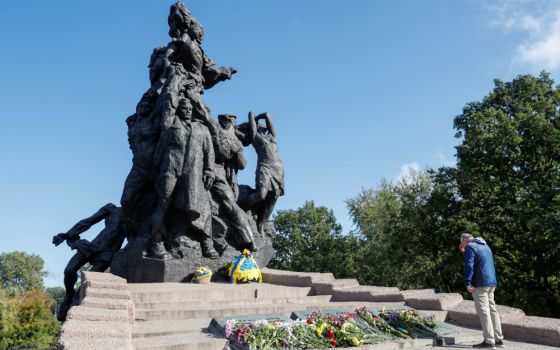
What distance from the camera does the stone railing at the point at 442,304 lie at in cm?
524

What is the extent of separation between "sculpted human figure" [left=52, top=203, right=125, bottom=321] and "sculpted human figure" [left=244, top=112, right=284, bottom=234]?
362 cm

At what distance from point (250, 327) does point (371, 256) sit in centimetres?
2119

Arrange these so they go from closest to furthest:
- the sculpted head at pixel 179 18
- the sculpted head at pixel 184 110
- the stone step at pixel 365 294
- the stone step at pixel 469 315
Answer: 1. the stone step at pixel 469 315
2. the stone step at pixel 365 294
3. the sculpted head at pixel 184 110
4. the sculpted head at pixel 179 18

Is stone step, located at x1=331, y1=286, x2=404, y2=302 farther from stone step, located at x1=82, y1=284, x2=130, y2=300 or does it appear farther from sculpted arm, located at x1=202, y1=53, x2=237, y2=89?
sculpted arm, located at x1=202, y1=53, x2=237, y2=89

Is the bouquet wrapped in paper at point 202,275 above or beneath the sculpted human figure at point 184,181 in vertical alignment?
beneath

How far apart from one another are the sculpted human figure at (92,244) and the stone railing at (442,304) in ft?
15.2

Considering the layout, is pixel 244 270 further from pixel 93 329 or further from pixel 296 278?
pixel 93 329

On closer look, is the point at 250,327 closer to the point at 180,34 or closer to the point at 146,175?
the point at 146,175

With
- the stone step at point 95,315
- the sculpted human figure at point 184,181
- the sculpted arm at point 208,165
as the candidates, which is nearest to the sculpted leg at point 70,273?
the sculpted human figure at point 184,181

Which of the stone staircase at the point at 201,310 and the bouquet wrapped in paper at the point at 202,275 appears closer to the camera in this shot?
the stone staircase at the point at 201,310

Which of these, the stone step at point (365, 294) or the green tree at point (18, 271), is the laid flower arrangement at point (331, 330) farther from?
the green tree at point (18, 271)

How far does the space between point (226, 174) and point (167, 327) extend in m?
6.74

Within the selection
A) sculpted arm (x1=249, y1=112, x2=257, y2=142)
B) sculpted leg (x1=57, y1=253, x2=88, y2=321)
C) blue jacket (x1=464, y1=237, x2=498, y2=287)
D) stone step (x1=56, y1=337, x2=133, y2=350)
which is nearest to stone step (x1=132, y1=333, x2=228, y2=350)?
stone step (x1=56, y1=337, x2=133, y2=350)

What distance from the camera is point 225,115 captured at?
1237 cm
